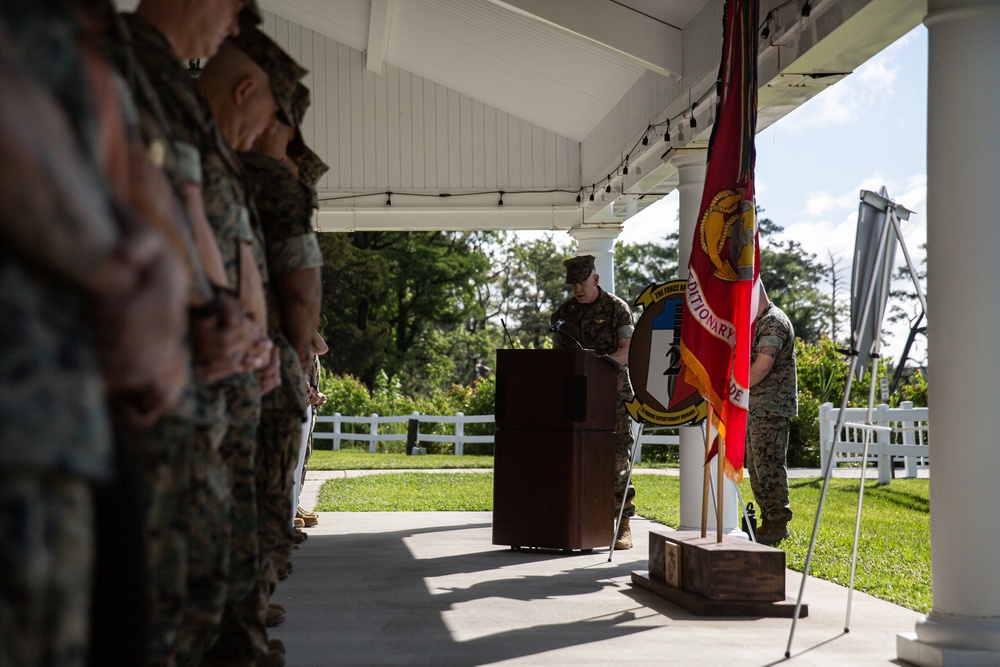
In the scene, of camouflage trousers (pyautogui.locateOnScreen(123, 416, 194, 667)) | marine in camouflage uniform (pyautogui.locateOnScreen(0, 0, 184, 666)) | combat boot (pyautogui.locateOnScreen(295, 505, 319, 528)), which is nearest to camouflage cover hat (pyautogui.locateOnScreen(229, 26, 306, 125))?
camouflage trousers (pyautogui.locateOnScreen(123, 416, 194, 667))

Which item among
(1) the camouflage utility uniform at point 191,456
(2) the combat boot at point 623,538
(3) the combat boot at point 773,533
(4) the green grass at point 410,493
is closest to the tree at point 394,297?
(4) the green grass at point 410,493

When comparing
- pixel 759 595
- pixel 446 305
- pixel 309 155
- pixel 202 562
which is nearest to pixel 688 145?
pixel 759 595

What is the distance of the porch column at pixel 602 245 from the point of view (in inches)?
423

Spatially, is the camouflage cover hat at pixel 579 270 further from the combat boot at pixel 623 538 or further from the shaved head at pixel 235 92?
the shaved head at pixel 235 92

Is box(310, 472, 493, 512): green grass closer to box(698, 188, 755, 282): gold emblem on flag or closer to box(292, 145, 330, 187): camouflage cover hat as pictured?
box(698, 188, 755, 282): gold emblem on flag

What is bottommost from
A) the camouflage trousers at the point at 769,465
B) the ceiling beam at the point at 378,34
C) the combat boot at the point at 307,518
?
the combat boot at the point at 307,518

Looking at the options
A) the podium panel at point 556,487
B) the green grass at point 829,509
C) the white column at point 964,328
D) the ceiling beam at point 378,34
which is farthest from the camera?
the ceiling beam at point 378,34

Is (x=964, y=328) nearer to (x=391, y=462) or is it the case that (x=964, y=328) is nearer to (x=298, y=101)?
(x=298, y=101)

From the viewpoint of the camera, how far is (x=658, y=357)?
19.0 feet

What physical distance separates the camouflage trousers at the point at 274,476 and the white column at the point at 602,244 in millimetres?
8200

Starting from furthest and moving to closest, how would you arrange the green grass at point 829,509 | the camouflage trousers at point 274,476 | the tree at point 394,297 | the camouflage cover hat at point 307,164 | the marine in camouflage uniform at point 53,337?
the tree at point 394,297 → the green grass at point 829,509 → the camouflage cover hat at point 307,164 → the camouflage trousers at point 274,476 → the marine in camouflage uniform at point 53,337

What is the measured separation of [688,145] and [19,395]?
19.2 feet

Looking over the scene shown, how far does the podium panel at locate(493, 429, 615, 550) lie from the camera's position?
244 inches

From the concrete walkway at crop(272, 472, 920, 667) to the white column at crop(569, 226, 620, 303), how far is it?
4760 millimetres
